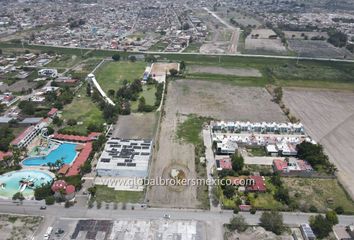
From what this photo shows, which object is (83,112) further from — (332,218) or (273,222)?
(332,218)

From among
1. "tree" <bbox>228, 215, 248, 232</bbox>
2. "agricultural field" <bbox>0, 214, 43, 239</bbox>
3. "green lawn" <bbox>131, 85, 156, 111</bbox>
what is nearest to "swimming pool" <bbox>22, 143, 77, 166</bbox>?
"agricultural field" <bbox>0, 214, 43, 239</bbox>

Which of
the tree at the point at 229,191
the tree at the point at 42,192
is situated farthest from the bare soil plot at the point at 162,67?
the tree at the point at 42,192

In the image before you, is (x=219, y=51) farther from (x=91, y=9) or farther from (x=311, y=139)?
(x=91, y=9)

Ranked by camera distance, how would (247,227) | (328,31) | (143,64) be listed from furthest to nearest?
1. (328,31)
2. (143,64)
3. (247,227)

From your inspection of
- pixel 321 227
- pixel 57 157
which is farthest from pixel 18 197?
pixel 321 227

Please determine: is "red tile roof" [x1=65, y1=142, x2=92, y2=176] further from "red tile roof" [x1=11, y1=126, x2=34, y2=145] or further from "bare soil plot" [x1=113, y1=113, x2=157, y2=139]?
"red tile roof" [x1=11, y1=126, x2=34, y2=145]

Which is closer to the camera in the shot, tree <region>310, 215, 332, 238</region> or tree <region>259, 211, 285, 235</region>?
tree <region>310, 215, 332, 238</region>

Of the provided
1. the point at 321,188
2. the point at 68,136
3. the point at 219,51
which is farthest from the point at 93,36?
the point at 321,188
